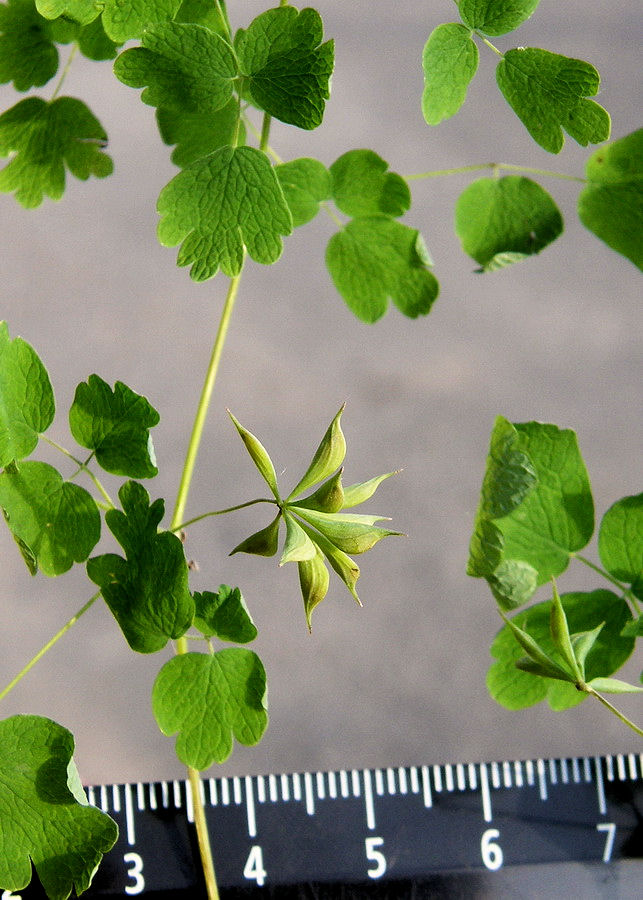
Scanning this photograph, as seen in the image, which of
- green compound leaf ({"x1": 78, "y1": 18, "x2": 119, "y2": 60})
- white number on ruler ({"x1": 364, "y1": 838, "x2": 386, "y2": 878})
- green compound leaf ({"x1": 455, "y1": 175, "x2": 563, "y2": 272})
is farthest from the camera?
white number on ruler ({"x1": 364, "y1": 838, "x2": 386, "y2": 878})

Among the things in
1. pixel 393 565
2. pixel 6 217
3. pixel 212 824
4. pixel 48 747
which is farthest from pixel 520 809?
pixel 6 217

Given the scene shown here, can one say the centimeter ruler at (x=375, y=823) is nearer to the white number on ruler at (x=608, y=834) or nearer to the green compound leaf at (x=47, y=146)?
the white number on ruler at (x=608, y=834)

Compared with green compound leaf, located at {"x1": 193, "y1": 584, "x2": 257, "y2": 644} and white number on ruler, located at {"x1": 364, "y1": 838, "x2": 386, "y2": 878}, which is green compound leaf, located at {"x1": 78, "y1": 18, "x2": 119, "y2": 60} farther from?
white number on ruler, located at {"x1": 364, "y1": 838, "x2": 386, "y2": 878}

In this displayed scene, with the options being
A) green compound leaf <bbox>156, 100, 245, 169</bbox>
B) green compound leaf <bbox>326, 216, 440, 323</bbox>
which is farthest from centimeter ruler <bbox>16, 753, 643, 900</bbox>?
green compound leaf <bbox>156, 100, 245, 169</bbox>

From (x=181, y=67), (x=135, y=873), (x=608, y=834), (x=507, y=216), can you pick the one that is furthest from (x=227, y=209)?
(x=608, y=834)

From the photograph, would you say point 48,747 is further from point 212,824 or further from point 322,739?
point 322,739

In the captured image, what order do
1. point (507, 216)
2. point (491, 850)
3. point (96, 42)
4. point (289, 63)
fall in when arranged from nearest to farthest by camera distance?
1. point (289, 63)
2. point (96, 42)
3. point (507, 216)
4. point (491, 850)

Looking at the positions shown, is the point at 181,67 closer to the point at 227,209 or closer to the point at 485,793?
the point at 227,209

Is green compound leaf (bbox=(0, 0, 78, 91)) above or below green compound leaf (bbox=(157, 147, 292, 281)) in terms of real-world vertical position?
above
